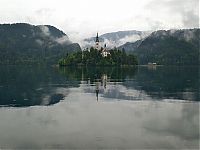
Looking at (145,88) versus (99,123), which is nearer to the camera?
(99,123)

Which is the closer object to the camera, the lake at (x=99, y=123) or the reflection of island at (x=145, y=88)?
the lake at (x=99, y=123)

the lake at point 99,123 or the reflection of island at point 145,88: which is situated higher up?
the reflection of island at point 145,88

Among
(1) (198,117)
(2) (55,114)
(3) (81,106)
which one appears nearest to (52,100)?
(3) (81,106)

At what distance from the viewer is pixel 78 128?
1396 inches

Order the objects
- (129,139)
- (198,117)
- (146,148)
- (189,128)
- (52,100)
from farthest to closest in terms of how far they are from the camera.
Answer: (52,100) < (198,117) < (189,128) < (129,139) < (146,148)

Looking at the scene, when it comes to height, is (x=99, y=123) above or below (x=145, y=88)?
below

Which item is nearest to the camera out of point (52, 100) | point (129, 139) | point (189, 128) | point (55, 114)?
point (129, 139)

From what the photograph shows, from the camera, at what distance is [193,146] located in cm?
2845

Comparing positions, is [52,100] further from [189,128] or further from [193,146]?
[193,146]

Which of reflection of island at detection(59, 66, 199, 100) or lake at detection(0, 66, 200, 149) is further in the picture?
reflection of island at detection(59, 66, 199, 100)

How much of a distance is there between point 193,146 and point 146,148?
394cm

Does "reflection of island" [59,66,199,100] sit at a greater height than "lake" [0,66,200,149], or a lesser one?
greater

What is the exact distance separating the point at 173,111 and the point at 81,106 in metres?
13.3

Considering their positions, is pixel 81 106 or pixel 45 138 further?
pixel 81 106
